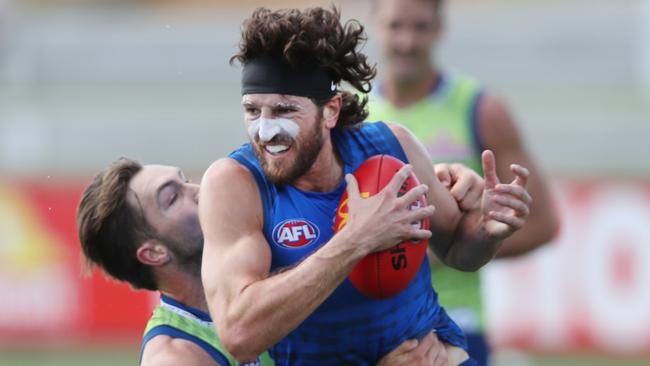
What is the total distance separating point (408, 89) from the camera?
7.71m

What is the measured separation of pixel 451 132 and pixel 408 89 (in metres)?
0.41

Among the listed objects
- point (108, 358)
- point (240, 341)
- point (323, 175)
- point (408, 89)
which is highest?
point (408, 89)

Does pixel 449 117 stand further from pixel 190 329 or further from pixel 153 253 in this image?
pixel 190 329

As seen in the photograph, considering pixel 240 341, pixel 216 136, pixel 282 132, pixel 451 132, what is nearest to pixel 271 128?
pixel 282 132

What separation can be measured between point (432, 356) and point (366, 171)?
807 mm

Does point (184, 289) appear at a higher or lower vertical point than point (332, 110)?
lower

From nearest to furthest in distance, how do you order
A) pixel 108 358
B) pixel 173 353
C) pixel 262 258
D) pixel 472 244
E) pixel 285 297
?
pixel 285 297 < pixel 262 258 < pixel 173 353 < pixel 472 244 < pixel 108 358

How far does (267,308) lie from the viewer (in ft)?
15.1

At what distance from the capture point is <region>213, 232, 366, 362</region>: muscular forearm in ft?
15.1

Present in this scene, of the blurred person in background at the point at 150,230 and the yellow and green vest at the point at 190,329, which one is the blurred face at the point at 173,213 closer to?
the blurred person in background at the point at 150,230

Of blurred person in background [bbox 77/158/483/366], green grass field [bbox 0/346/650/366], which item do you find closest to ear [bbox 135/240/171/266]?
blurred person in background [bbox 77/158/483/366]

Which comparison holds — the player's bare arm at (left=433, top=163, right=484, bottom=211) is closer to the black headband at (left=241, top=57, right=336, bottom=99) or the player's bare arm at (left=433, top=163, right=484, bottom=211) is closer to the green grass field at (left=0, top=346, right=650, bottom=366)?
the black headband at (left=241, top=57, right=336, bottom=99)

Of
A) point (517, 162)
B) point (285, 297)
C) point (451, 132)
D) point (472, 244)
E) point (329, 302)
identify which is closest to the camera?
point (285, 297)

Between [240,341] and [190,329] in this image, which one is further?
[190,329]
